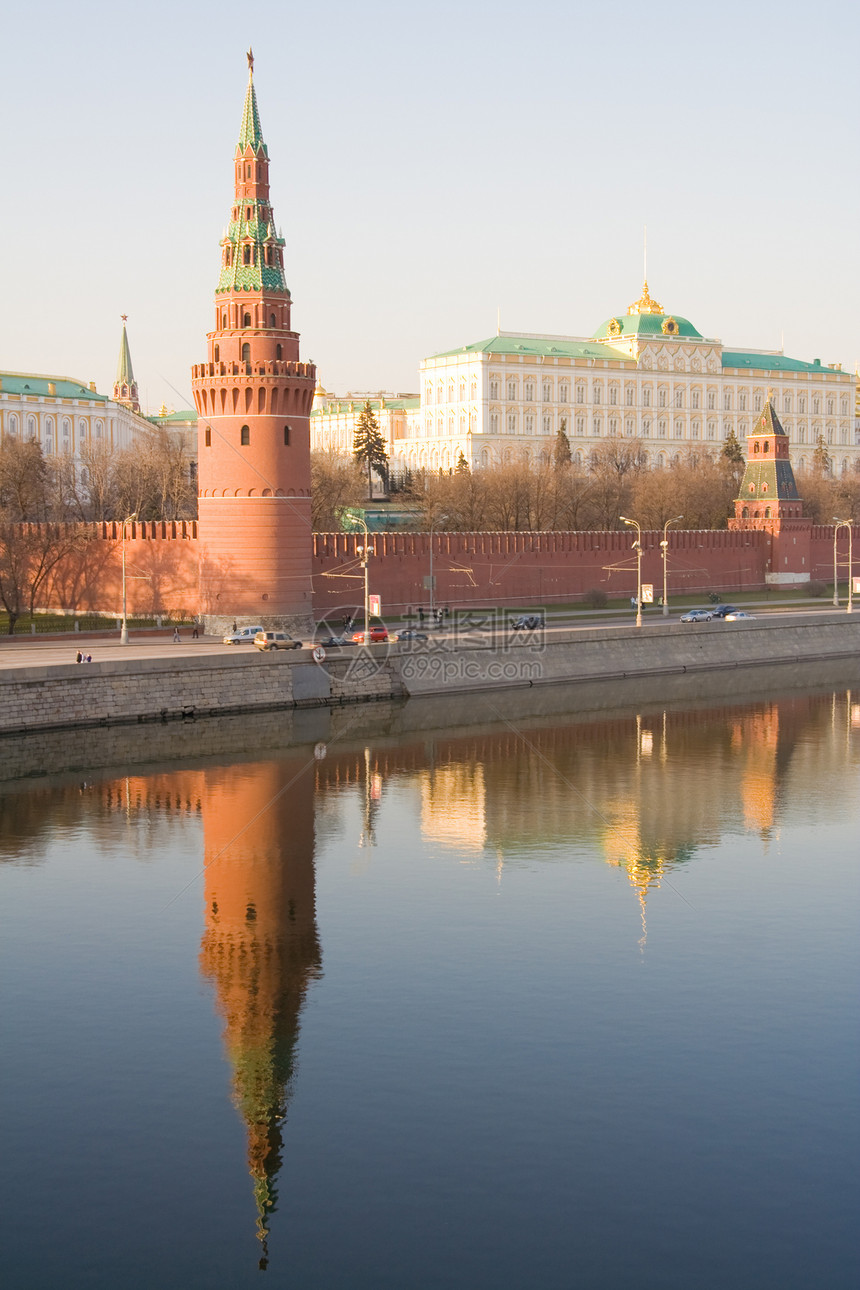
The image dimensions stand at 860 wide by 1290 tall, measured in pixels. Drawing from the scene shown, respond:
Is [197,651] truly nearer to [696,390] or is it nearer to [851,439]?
[696,390]

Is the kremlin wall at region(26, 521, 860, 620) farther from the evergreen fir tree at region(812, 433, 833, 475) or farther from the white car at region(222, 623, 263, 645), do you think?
the evergreen fir tree at region(812, 433, 833, 475)

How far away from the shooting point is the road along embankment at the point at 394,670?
108 feet

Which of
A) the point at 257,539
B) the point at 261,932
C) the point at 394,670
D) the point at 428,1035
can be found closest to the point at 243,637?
the point at 257,539

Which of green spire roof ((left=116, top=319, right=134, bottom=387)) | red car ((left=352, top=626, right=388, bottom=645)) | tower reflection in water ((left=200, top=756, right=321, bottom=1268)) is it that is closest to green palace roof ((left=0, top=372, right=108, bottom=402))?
green spire roof ((left=116, top=319, right=134, bottom=387))

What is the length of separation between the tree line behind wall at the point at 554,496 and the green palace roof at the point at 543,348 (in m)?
21.8

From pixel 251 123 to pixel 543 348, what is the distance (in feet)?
195

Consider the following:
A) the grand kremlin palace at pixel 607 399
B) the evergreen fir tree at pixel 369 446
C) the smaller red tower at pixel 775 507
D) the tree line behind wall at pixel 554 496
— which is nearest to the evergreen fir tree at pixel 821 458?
the grand kremlin palace at pixel 607 399

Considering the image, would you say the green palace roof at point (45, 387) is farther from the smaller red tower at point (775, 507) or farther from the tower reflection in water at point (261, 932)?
the tower reflection in water at point (261, 932)

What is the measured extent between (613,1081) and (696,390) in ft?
313

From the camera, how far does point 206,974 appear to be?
58.7ft

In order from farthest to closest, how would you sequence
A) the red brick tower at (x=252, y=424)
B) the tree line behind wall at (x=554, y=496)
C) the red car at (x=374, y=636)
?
the tree line behind wall at (x=554, y=496) < the red brick tower at (x=252, y=424) < the red car at (x=374, y=636)

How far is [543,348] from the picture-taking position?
101m

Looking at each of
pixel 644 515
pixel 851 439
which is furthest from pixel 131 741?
pixel 851 439

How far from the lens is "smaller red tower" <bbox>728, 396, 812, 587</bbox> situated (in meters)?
66.4
